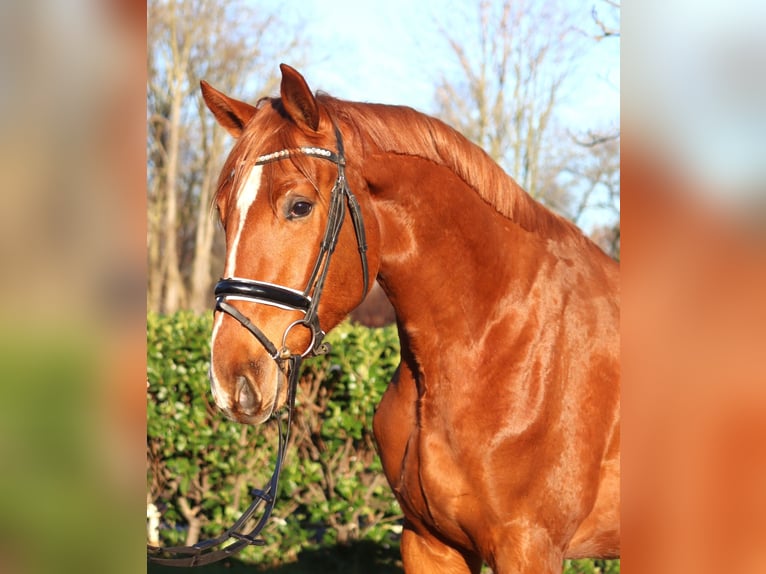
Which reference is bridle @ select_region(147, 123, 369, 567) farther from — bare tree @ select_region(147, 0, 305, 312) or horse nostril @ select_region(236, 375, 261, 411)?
bare tree @ select_region(147, 0, 305, 312)

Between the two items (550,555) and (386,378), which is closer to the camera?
(550,555)

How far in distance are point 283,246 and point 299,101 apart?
48cm

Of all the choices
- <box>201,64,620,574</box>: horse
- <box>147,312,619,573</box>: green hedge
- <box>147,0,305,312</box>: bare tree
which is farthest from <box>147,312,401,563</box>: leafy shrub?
<box>147,0,305,312</box>: bare tree

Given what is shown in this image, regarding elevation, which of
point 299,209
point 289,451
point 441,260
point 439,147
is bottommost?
point 289,451

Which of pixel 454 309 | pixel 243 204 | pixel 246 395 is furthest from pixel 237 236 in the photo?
pixel 454 309

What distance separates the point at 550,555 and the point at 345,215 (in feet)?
4.33

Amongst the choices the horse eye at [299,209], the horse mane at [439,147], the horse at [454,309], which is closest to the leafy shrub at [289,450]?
the horse at [454,309]

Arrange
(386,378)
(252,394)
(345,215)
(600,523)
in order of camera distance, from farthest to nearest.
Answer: (386,378)
(600,523)
(345,215)
(252,394)

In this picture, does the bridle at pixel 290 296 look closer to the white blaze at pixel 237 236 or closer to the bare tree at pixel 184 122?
the white blaze at pixel 237 236

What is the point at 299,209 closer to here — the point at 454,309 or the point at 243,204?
the point at 243,204

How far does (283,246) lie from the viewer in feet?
7.27
